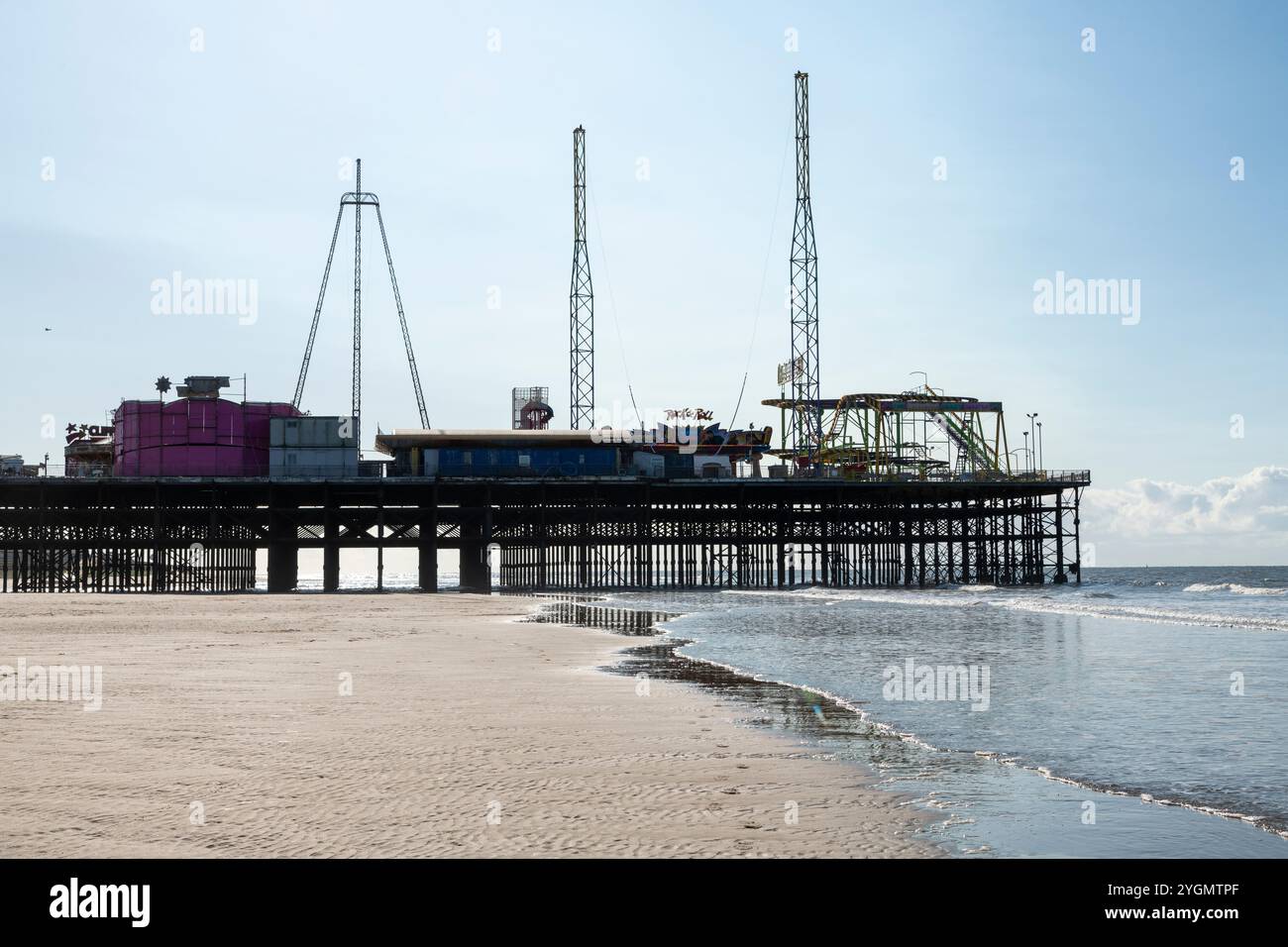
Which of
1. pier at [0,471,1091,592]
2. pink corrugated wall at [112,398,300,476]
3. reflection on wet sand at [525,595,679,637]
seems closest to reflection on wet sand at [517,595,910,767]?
reflection on wet sand at [525,595,679,637]

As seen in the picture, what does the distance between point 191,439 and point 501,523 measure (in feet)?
75.6

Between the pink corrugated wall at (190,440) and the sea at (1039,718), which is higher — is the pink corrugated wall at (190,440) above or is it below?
above

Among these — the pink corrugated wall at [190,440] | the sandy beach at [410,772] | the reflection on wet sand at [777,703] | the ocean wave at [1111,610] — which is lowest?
the ocean wave at [1111,610]

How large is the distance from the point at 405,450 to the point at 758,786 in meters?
72.8

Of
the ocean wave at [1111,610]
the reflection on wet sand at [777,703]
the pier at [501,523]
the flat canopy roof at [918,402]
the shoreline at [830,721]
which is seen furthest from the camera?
the flat canopy roof at [918,402]

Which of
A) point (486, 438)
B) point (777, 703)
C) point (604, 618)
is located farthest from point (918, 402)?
point (777, 703)

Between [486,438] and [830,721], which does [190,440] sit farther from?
[830,721]

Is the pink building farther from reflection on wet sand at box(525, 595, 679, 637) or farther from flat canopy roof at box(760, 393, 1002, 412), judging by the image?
flat canopy roof at box(760, 393, 1002, 412)

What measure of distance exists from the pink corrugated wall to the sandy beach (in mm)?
60630

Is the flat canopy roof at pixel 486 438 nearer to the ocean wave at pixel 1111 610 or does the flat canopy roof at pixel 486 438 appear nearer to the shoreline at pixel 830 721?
the ocean wave at pixel 1111 610

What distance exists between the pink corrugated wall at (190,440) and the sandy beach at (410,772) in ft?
199

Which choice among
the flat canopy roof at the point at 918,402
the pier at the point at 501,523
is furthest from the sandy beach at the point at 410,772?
the flat canopy roof at the point at 918,402

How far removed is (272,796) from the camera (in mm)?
8922

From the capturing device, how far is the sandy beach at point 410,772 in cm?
769
